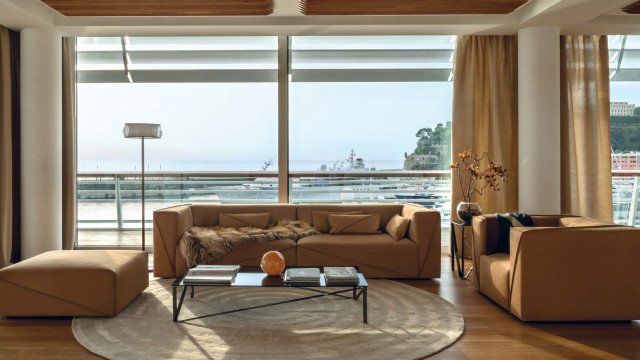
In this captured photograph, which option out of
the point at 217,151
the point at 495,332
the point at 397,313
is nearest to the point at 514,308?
the point at 495,332

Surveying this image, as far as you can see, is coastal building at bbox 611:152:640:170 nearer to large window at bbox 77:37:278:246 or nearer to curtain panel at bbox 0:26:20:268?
large window at bbox 77:37:278:246

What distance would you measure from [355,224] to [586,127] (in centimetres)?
282

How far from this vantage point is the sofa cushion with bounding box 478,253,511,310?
3248 millimetres

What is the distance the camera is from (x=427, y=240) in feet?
14.0

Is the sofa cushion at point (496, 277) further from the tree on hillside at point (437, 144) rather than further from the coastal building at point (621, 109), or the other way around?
the coastal building at point (621, 109)

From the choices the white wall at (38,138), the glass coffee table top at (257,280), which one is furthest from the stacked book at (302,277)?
the white wall at (38,138)

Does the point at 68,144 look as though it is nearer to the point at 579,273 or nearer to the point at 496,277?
the point at 496,277

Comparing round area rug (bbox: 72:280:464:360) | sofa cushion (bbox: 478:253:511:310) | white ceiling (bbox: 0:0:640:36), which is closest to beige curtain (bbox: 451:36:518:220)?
white ceiling (bbox: 0:0:640:36)

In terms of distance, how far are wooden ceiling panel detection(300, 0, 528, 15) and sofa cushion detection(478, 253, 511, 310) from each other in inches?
97.8

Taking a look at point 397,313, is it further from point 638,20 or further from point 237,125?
point 638,20

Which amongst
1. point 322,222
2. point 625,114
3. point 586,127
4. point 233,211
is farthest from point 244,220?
point 625,114

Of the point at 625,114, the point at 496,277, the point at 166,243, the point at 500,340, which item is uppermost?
the point at 625,114

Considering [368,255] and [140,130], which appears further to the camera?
[140,130]

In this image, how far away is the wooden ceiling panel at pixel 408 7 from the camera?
15.2 feet
